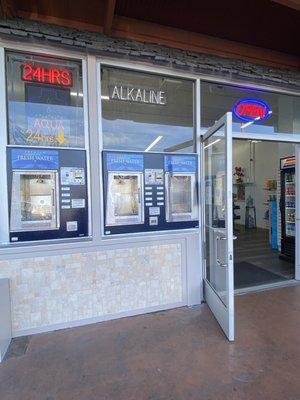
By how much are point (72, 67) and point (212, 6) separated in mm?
1633

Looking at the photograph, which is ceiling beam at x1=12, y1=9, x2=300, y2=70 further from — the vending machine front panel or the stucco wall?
the stucco wall

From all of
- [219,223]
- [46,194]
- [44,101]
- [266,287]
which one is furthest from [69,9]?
[266,287]

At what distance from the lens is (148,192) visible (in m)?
3.15

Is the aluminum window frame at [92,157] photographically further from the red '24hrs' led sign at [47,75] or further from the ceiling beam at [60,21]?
the ceiling beam at [60,21]

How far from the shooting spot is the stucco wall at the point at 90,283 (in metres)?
2.72

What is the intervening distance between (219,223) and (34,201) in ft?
6.44

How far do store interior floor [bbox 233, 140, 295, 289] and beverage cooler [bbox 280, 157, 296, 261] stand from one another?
49mm

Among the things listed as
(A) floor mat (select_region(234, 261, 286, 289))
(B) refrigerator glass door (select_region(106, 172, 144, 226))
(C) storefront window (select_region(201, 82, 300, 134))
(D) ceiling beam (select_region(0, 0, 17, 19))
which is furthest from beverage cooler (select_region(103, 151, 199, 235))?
(D) ceiling beam (select_region(0, 0, 17, 19))

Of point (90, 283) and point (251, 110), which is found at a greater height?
point (251, 110)

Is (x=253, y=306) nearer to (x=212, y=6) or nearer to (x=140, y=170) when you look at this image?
(x=140, y=170)

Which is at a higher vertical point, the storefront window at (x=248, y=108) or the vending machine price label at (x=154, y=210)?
the storefront window at (x=248, y=108)

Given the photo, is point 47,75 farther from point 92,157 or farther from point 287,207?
point 287,207

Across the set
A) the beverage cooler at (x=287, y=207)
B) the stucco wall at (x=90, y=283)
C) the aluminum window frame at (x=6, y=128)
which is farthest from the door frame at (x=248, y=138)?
the aluminum window frame at (x=6, y=128)

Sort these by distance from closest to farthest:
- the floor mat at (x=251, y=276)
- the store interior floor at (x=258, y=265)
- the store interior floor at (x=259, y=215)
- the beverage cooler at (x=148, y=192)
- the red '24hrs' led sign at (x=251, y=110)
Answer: the beverage cooler at (x=148, y=192) → the red '24hrs' led sign at (x=251, y=110) → the floor mat at (x=251, y=276) → the store interior floor at (x=258, y=265) → the store interior floor at (x=259, y=215)
